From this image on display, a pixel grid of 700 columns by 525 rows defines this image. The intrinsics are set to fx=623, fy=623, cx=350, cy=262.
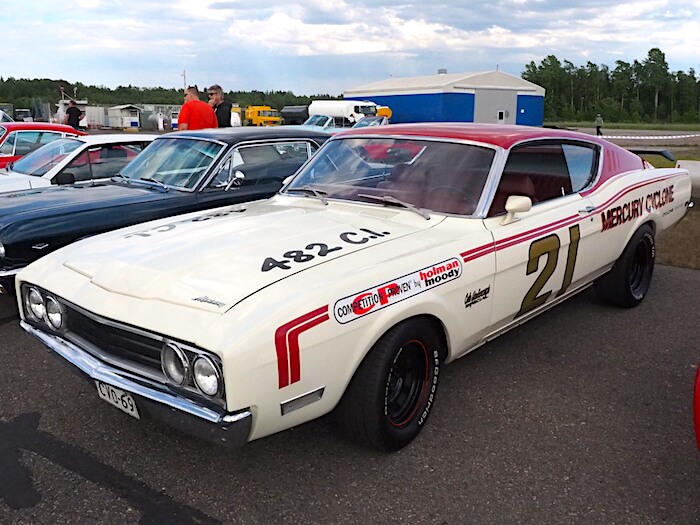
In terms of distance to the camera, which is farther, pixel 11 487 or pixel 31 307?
pixel 31 307

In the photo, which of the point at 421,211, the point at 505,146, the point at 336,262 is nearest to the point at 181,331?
the point at 336,262

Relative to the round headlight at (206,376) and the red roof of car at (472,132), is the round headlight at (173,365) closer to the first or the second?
the round headlight at (206,376)

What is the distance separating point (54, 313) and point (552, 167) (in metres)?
3.20

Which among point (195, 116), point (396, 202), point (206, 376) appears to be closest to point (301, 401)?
point (206, 376)

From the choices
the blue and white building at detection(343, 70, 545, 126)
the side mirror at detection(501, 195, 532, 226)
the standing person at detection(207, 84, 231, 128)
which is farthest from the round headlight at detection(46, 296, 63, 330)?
the blue and white building at detection(343, 70, 545, 126)

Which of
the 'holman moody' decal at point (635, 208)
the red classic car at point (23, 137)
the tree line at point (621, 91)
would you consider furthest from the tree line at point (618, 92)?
the 'holman moody' decal at point (635, 208)

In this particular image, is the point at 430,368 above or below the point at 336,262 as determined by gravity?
below

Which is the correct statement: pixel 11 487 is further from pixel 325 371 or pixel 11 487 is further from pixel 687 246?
pixel 687 246

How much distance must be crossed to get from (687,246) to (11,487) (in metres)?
7.04

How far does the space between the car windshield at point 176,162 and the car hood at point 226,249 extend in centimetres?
180

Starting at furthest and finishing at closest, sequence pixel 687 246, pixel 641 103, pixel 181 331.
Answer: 1. pixel 641 103
2. pixel 687 246
3. pixel 181 331

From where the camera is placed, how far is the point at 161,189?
5.45 m

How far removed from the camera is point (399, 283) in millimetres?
2779

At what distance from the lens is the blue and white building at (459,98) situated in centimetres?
3684
